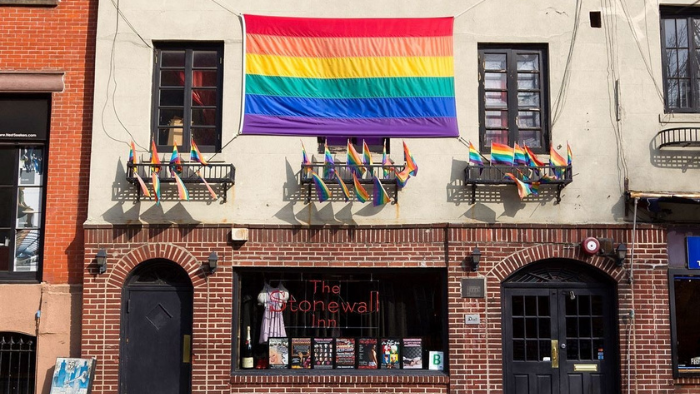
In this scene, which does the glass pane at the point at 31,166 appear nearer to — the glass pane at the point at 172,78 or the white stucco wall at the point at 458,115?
the white stucco wall at the point at 458,115

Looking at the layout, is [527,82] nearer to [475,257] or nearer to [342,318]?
[475,257]

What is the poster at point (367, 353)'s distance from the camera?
34.3 ft

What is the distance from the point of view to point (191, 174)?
1034 cm

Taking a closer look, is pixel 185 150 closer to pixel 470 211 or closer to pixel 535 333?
pixel 470 211

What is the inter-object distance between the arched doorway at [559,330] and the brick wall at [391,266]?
0.71 ft

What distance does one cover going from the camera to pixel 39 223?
10766 mm

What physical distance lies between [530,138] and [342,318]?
3.93 m

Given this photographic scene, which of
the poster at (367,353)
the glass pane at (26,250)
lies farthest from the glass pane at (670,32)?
the glass pane at (26,250)

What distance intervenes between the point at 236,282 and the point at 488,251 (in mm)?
3714

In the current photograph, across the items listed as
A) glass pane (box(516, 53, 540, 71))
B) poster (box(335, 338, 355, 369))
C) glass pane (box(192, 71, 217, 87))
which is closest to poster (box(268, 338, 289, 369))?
poster (box(335, 338, 355, 369))

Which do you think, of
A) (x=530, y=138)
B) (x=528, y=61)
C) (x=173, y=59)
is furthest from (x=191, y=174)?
(x=528, y=61)

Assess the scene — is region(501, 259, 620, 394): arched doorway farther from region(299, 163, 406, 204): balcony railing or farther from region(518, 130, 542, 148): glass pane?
region(299, 163, 406, 204): balcony railing

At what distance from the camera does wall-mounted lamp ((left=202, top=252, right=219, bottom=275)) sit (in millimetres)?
10164

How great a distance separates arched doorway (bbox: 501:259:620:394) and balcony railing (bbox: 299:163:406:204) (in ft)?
7.30
